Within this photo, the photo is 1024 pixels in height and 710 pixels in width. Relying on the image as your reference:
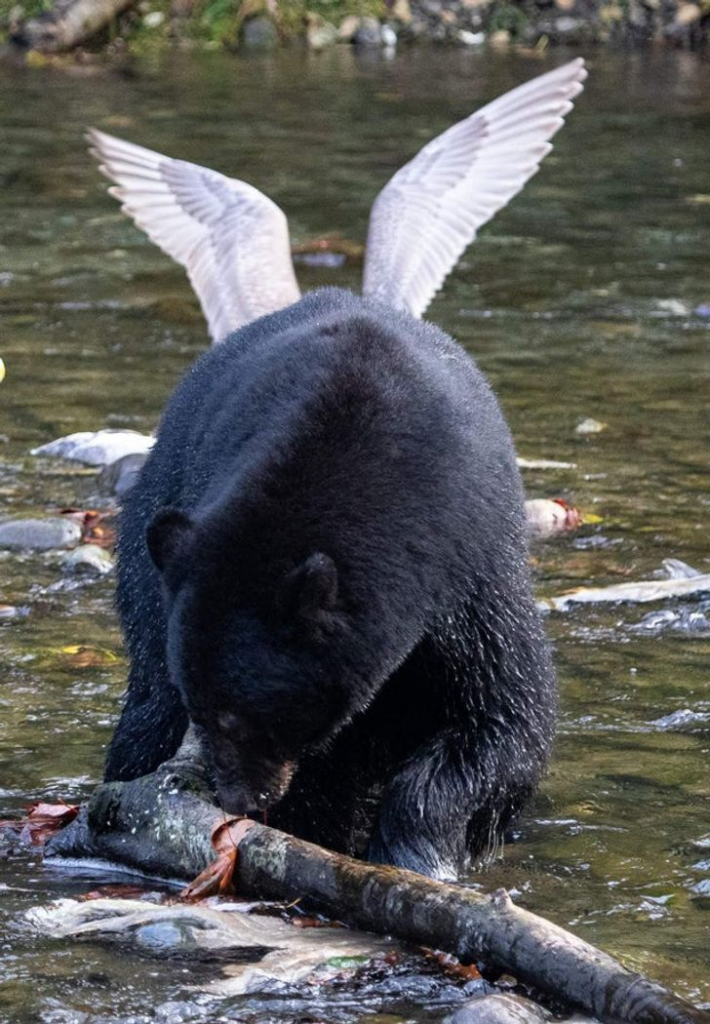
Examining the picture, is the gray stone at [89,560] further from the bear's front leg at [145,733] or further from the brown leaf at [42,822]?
the brown leaf at [42,822]

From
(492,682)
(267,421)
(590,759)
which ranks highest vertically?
(267,421)

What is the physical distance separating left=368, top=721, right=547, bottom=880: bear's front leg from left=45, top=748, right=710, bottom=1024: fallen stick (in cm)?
35

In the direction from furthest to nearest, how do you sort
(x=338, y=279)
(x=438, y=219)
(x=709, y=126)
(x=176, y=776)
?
(x=709, y=126), (x=338, y=279), (x=438, y=219), (x=176, y=776)

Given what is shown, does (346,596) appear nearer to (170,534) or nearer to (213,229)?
(170,534)

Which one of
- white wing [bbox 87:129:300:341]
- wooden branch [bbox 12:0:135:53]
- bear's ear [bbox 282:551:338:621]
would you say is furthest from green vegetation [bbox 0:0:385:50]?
bear's ear [bbox 282:551:338:621]

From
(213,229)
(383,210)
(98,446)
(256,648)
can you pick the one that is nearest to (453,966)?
(256,648)

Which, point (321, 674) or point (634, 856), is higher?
point (321, 674)

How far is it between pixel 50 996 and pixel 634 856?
1.54 meters

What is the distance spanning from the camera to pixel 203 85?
2173 centimetres

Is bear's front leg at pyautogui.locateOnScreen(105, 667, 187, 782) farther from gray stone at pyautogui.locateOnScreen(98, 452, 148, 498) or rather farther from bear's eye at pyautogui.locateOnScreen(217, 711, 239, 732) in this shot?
gray stone at pyautogui.locateOnScreen(98, 452, 148, 498)

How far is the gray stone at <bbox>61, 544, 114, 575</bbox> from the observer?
7362 millimetres

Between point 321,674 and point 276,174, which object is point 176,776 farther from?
point 276,174

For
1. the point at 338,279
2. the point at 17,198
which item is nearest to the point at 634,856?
the point at 338,279

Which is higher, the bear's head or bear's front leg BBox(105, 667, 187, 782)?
the bear's head
